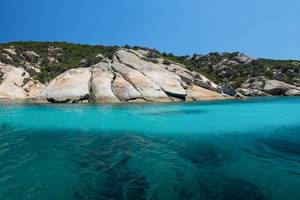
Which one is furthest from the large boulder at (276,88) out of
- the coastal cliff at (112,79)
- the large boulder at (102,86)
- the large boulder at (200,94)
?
the large boulder at (102,86)

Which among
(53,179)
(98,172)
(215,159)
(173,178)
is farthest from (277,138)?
(53,179)

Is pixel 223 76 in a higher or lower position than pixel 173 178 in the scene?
higher

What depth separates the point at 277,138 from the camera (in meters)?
21.0

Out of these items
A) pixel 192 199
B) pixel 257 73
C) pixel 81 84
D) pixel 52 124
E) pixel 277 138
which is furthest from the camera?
pixel 257 73

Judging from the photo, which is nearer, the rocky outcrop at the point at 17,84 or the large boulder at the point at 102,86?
the large boulder at the point at 102,86

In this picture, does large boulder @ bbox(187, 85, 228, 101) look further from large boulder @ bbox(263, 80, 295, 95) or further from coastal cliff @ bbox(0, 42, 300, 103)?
large boulder @ bbox(263, 80, 295, 95)

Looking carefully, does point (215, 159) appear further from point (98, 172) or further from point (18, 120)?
point (18, 120)

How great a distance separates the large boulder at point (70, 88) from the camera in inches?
2116

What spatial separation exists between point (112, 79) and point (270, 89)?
43.4 m

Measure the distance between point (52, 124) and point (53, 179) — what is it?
16661 mm

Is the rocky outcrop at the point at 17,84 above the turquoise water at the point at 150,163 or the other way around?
above

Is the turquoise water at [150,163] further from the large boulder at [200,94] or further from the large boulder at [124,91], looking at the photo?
the large boulder at [200,94]

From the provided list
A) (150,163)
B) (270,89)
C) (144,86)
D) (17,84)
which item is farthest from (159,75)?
(150,163)

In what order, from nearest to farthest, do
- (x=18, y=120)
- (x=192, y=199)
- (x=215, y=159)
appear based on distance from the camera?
1. (x=192, y=199)
2. (x=215, y=159)
3. (x=18, y=120)
